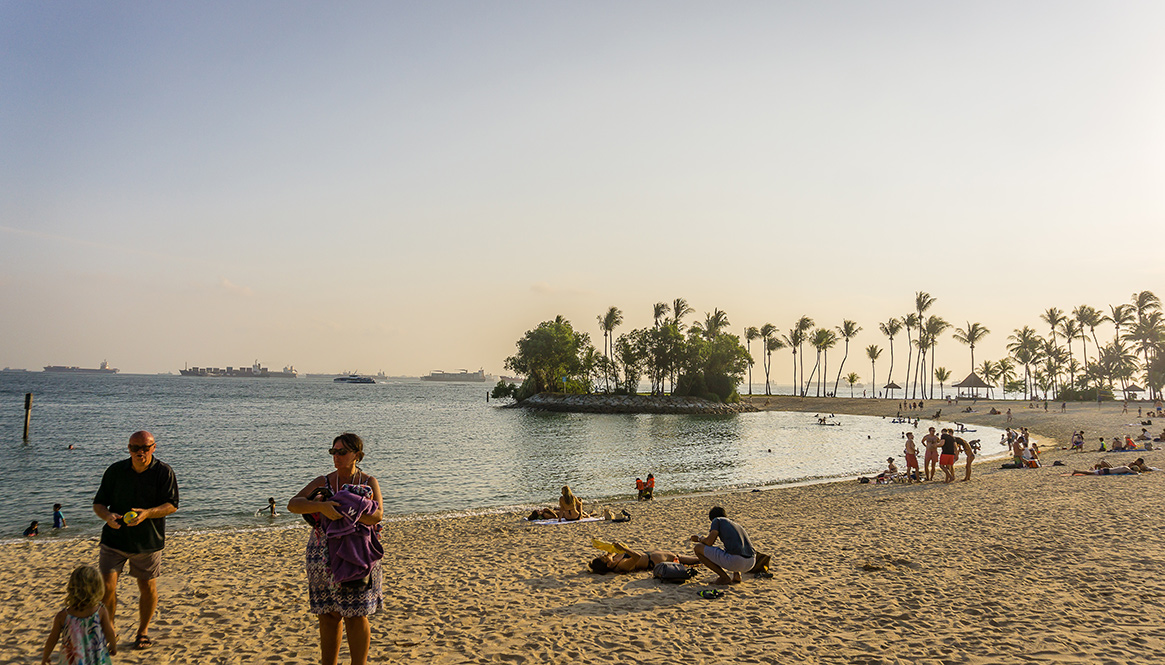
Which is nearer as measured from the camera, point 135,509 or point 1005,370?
point 135,509

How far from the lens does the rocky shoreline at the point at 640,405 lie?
284ft

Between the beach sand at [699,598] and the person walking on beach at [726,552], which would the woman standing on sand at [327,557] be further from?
the person walking on beach at [726,552]

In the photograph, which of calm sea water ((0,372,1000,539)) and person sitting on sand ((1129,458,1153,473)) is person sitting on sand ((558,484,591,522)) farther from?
person sitting on sand ((1129,458,1153,473))

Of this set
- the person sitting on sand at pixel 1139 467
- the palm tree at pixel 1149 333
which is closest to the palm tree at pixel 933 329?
the palm tree at pixel 1149 333

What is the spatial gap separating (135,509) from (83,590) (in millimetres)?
1486

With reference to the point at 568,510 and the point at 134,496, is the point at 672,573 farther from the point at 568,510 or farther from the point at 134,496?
the point at 134,496

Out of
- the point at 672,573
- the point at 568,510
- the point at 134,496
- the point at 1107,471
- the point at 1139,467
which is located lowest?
the point at 568,510

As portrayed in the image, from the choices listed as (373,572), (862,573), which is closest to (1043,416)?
(862,573)

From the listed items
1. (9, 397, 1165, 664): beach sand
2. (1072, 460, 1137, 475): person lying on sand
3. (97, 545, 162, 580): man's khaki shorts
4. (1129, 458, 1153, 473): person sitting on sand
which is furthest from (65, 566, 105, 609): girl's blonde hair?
(1129, 458, 1153, 473): person sitting on sand

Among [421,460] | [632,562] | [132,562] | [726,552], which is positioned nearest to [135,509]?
[132,562]

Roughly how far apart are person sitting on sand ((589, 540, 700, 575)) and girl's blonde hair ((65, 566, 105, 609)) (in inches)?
269

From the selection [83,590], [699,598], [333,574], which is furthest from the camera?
[699,598]

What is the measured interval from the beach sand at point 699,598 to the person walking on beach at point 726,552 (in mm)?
307

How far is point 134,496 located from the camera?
18.3ft
